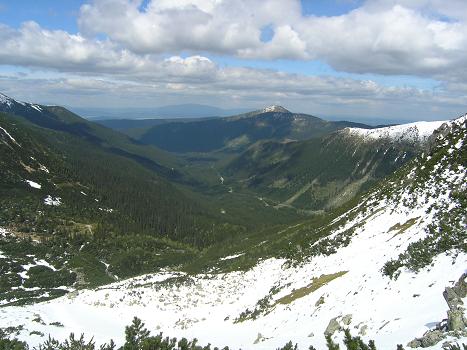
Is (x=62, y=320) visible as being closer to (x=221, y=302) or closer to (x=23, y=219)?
(x=221, y=302)

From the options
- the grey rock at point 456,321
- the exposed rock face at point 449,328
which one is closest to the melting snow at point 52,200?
the exposed rock face at point 449,328

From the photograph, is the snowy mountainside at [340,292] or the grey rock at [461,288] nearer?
the grey rock at [461,288]

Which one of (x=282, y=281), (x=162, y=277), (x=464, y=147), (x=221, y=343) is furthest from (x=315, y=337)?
(x=162, y=277)

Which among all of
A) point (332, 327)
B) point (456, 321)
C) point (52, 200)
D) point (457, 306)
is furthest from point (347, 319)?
point (52, 200)

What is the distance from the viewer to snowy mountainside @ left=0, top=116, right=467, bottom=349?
24.6 meters

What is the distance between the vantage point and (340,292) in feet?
112

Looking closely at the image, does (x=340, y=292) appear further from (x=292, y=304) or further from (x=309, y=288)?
(x=309, y=288)

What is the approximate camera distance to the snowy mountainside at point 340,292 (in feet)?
80.6

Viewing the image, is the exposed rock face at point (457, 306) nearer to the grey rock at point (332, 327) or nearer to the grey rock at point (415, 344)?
the grey rock at point (415, 344)

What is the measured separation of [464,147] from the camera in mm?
57750

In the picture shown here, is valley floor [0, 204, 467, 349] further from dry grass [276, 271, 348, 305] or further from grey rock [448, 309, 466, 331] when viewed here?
grey rock [448, 309, 466, 331]

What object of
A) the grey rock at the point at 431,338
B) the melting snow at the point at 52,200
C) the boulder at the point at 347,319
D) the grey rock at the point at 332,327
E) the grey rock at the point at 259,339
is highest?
the grey rock at the point at 431,338

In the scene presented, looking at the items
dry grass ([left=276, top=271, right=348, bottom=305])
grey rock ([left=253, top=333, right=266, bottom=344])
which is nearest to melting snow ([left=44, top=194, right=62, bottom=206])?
dry grass ([left=276, top=271, right=348, bottom=305])

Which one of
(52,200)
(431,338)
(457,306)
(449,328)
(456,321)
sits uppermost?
(457,306)
